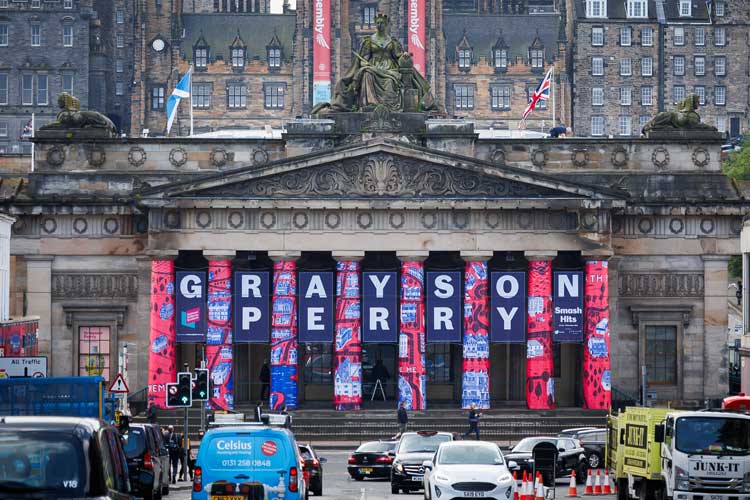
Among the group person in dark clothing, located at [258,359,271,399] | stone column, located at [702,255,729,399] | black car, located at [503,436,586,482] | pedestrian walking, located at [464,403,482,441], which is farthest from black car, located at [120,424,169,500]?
stone column, located at [702,255,729,399]

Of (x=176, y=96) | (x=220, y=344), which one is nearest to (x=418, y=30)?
(x=176, y=96)

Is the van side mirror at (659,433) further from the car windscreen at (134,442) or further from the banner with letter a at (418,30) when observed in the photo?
the banner with letter a at (418,30)

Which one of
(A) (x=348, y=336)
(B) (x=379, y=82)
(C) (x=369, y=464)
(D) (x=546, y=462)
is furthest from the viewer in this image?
(B) (x=379, y=82)

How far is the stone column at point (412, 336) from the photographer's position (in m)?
88.7

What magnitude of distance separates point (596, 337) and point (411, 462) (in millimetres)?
31802

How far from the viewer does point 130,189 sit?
300 feet

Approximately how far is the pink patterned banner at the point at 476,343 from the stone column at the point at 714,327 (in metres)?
10.2

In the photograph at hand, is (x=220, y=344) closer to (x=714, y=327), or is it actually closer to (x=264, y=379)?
(x=264, y=379)

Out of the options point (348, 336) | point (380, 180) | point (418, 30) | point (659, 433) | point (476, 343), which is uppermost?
point (418, 30)

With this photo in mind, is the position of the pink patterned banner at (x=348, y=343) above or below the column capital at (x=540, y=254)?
below

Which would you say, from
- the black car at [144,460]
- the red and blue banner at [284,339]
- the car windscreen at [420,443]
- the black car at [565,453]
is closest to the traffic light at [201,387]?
the car windscreen at [420,443]

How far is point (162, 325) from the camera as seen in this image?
8894cm

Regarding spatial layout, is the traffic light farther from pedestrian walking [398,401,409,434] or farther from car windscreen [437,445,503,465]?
pedestrian walking [398,401,409,434]

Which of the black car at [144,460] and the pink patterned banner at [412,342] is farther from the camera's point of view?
the pink patterned banner at [412,342]
